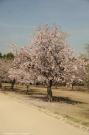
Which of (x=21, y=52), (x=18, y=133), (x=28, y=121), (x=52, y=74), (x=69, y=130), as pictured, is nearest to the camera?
(x=18, y=133)

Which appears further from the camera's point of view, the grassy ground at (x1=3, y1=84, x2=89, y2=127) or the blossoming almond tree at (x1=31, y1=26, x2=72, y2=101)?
the blossoming almond tree at (x1=31, y1=26, x2=72, y2=101)

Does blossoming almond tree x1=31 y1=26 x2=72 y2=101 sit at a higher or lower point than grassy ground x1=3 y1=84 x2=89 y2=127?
higher

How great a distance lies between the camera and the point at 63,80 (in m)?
36.4

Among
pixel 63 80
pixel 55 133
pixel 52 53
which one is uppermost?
pixel 52 53

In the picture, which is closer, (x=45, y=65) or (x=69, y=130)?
(x=69, y=130)

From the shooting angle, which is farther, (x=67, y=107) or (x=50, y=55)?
(x=50, y=55)

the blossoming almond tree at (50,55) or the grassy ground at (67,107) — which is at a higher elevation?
the blossoming almond tree at (50,55)

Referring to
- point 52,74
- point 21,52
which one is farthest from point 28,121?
point 21,52

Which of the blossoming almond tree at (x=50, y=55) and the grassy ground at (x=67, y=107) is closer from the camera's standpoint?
the grassy ground at (x=67, y=107)

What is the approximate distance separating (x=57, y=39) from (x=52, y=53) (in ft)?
5.78

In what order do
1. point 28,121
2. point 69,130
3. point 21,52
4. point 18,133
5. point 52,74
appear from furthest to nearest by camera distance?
point 21,52, point 52,74, point 28,121, point 69,130, point 18,133

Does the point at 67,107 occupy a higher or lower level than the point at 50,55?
lower

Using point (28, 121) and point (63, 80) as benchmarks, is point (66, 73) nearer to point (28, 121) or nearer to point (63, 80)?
point (63, 80)

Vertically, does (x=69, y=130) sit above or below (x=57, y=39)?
below
